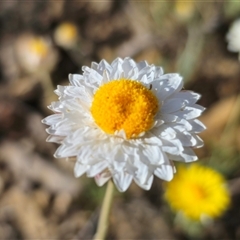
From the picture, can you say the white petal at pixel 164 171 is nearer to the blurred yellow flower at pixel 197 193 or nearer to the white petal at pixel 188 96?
the white petal at pixel 188 96

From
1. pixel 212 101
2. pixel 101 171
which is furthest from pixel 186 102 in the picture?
pixel 212 101

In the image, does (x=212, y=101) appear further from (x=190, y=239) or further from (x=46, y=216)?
(x=46, y=216)

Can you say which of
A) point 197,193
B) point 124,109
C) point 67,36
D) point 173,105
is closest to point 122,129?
point 124,109

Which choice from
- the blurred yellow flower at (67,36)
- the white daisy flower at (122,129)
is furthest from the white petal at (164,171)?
the blurred yellow flower at (67,36)

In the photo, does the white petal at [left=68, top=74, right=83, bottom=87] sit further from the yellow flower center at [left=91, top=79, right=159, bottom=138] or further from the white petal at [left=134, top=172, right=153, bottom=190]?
the white petal at [left=134, top=172, right=153, bottom=190]

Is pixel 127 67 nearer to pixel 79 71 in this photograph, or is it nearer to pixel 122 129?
pixel 122 129

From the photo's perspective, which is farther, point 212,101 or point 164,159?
point 212,101
